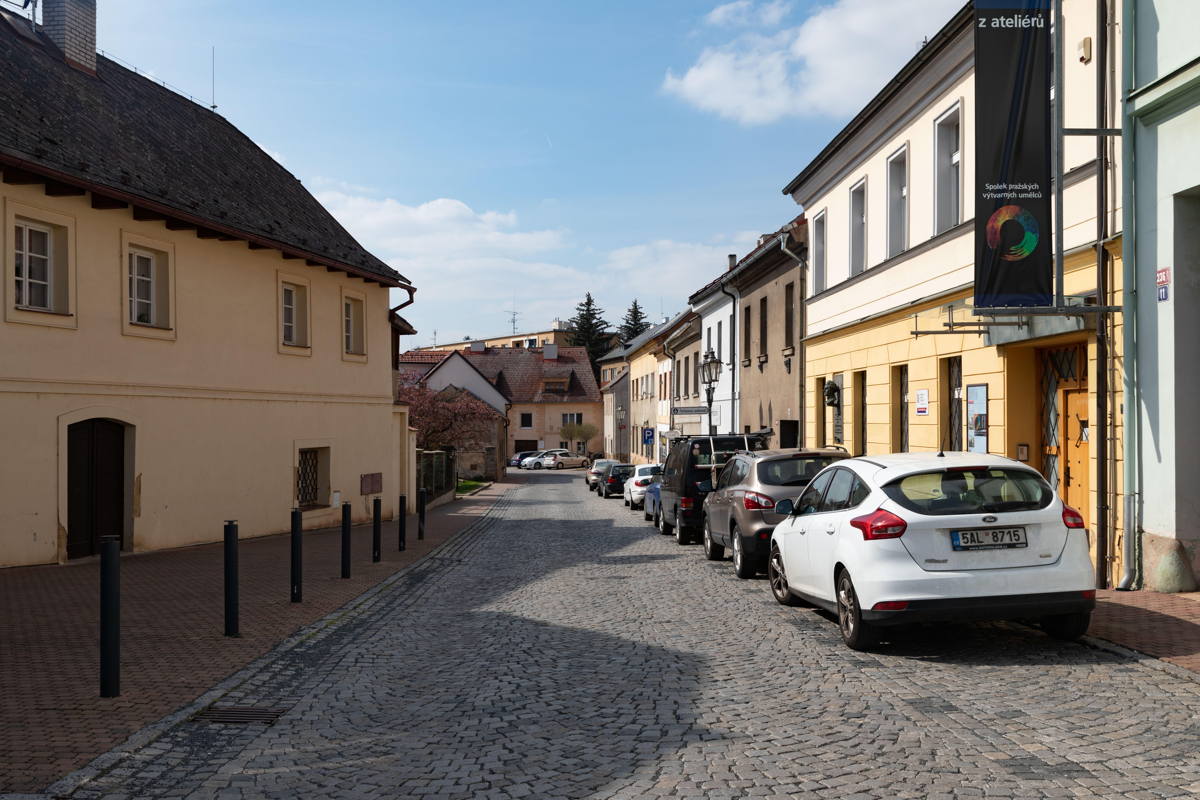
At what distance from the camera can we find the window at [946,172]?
1562 cm

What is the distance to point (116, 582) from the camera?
693cm

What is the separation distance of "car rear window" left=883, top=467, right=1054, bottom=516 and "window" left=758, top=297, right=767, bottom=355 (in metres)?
20.8

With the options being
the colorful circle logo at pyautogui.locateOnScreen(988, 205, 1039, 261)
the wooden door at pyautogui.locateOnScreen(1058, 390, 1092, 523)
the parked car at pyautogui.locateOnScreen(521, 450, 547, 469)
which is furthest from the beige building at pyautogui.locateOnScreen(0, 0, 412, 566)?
the parked car at pyautogui.locateOnScreen(521, 450, 547, 469)

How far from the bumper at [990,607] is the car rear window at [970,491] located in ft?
2.08

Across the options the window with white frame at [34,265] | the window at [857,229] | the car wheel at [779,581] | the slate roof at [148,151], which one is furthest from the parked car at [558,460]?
the car wheel at [779,581]

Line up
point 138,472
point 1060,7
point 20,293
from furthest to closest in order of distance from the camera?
1. point 138,472
2. point 20,293
3. point 1060,7

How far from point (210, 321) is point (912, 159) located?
12.1 meters

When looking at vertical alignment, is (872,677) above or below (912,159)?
below

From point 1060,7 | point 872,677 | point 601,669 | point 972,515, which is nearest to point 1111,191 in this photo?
point 1060,7

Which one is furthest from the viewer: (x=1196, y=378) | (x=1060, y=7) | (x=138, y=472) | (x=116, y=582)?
(x=138, y=472)

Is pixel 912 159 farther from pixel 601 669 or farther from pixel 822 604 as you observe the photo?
pixel 601 669

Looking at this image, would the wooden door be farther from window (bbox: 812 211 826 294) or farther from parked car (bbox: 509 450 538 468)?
parked car (bbox: 509 450 538 468)

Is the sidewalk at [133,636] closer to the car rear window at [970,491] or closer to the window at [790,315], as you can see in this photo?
Answer: the car rear window at [970,491]

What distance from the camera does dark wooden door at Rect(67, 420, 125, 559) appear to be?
15.5 meters
